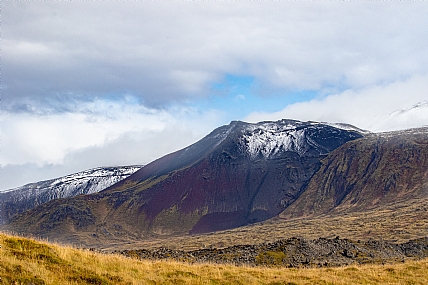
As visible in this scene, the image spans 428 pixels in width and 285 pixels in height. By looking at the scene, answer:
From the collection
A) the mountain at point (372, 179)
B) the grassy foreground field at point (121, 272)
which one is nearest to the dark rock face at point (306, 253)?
the grassy foreground field at point (121, 272)

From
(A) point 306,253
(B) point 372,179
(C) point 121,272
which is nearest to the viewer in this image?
(C) point 121,272

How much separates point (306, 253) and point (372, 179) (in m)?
146

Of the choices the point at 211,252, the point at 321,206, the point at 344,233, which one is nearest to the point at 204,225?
the point at 321,206

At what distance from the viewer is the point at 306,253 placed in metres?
41.2

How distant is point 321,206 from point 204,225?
52.5 m

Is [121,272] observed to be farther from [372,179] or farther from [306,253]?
[372,179]

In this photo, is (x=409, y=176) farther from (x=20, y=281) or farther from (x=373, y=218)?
(x=20, y=281)

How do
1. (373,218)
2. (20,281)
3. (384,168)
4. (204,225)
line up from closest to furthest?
(20,281) < (373,218) < (384,168) < (204,225)

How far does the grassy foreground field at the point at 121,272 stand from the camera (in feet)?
46.0

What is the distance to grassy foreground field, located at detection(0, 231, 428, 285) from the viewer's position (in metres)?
14.0

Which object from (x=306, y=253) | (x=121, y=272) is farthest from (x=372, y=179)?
(x=121, y=272)

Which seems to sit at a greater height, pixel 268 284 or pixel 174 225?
pixel 268 284

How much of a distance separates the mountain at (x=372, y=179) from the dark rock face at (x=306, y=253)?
111 m

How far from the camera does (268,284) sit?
18.8m
